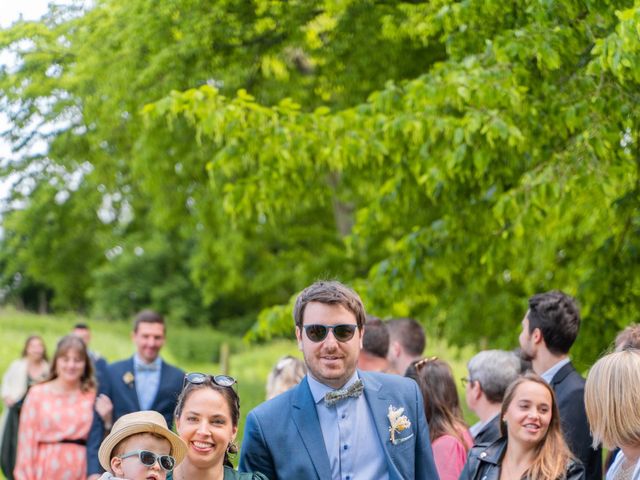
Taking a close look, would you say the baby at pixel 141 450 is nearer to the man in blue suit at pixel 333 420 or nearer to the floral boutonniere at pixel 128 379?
the man in blue suit at pixel 333 420

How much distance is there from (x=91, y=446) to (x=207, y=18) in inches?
206

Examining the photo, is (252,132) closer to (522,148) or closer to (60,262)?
(522,148)

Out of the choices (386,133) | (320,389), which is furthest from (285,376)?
(386,133)

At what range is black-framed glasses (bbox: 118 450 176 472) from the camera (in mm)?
4086

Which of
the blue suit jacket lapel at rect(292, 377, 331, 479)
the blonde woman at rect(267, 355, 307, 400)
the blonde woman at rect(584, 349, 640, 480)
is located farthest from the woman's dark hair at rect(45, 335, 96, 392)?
the blonde woman at rect(584, 349, 640, 480)

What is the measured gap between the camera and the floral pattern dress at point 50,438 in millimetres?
7848

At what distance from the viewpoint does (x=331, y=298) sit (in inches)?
169

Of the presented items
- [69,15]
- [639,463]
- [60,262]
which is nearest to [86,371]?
[639,463]

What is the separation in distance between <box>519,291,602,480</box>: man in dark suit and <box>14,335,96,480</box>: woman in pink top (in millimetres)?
3507

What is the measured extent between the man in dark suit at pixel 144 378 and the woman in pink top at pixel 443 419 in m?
2.77

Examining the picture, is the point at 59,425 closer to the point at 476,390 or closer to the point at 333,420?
the point at 476,390

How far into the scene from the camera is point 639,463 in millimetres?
4129

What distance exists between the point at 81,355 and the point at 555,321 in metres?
Answer: 3.71

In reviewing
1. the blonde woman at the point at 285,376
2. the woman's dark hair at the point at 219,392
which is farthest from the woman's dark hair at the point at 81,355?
the woman's dark hair at the point at 219,392
